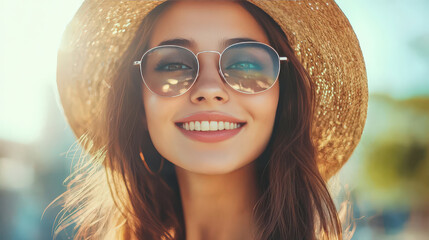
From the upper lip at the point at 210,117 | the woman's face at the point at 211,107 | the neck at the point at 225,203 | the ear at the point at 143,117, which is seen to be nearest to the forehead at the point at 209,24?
the woman's face at the point at 211,107

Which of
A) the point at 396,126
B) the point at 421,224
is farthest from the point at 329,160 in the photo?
the point at 396,126

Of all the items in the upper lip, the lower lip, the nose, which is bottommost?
the lower lip

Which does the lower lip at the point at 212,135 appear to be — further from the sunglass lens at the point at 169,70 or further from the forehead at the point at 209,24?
the forehead at the point at 209,24

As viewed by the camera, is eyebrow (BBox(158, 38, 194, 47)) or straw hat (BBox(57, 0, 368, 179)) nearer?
eyebrow (BBox(158, 38, 194, 47))

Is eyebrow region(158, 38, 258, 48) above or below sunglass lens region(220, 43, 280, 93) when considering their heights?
above

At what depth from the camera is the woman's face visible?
1659 millimetres

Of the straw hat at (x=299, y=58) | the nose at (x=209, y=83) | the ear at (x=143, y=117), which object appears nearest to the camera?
the nose at (x=209, y=83)

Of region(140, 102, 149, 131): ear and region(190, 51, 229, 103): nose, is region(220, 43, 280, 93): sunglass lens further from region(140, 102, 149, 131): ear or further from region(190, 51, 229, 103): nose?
region(140, 102, 149, 131): ear

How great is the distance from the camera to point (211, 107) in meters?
1.64

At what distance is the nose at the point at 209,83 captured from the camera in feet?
5.31

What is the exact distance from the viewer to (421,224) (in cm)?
1243

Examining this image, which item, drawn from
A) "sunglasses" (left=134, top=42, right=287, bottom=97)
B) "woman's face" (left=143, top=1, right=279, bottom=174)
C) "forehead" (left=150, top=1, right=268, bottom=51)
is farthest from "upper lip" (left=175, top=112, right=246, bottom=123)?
"forehead" (left=150, top=1, right=268, bottom=51)

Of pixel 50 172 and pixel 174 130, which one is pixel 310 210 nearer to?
pixel 174 130

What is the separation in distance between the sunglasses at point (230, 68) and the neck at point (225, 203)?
1.45 ft
